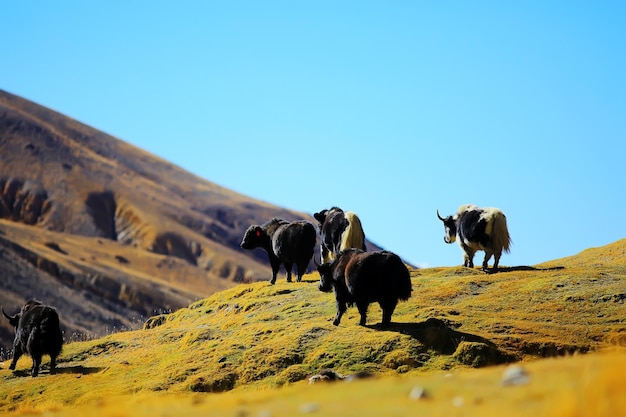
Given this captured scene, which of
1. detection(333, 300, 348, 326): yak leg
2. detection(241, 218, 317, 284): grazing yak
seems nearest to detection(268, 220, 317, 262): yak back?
detection(241, 218, 317, 284): grazing yak

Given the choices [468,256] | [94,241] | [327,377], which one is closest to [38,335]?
[327,377]

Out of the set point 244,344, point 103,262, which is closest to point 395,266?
point 244,344

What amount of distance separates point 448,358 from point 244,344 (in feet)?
18.1

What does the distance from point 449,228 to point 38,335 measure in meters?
14.7

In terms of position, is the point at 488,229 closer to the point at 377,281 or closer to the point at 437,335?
the point at 377,281

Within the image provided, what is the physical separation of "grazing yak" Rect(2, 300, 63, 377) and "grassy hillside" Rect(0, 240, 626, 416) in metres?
0.63

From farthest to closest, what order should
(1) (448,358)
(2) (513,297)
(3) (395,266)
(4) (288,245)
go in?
(4) (288,245) < (2) (513,297) < (3) (395,266) < (1) (448,358)

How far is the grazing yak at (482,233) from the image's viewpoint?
28219 mm

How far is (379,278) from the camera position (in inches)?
829

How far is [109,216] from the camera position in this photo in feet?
608

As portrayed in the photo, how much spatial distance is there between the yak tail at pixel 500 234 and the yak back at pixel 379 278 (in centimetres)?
775

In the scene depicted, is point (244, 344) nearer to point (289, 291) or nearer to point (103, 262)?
point (289, 291)

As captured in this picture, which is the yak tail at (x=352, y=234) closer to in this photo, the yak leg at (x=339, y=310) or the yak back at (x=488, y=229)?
the yak back at (x=488, y=229)

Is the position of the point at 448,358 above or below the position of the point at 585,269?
below
